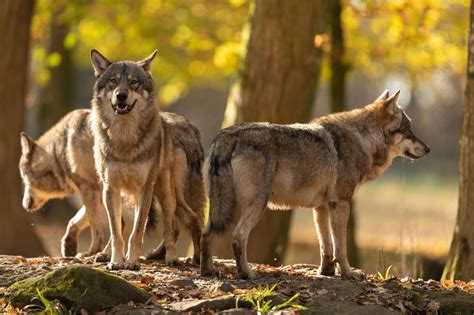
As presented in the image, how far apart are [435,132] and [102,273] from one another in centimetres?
4393

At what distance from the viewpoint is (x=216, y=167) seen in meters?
8.27

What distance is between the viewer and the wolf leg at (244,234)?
26.9 ft

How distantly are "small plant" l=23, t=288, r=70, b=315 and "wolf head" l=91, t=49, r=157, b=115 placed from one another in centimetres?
217

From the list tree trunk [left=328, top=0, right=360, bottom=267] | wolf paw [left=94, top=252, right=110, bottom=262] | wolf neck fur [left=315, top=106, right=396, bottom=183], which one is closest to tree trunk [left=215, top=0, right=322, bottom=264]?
wolf neck fur [left=315, top=106, right=396, bottom=183]

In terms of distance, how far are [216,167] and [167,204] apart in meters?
1.44

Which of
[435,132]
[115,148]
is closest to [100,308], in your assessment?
[115,148]

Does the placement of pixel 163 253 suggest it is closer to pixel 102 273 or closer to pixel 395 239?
pixel 102 273

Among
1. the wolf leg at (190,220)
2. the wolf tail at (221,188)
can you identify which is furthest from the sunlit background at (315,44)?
A: the wolf tail at (221,188)

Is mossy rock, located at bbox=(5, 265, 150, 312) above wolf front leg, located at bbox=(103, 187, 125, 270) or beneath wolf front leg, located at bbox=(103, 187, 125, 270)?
beneath

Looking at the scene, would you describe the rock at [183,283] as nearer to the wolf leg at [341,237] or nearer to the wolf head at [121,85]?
the wolf leg at [341,237]

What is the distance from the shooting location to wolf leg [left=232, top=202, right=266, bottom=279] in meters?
8.21

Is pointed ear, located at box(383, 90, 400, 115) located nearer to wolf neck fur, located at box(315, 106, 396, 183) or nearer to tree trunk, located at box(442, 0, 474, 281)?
wolf neck fur, located at box(315, 106, 396, 183)

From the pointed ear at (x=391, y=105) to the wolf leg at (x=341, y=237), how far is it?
1.27 metres

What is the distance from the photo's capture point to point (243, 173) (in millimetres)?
8219
